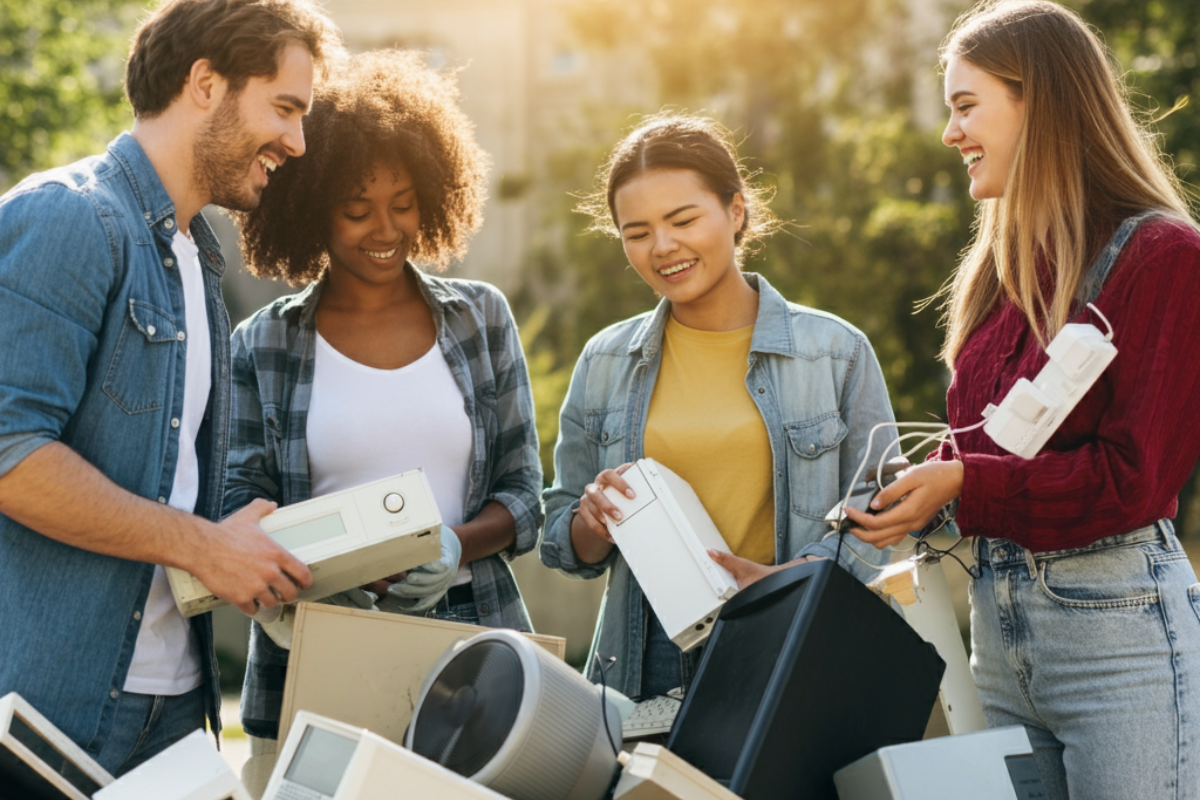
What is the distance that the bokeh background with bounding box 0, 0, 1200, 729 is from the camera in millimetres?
7949

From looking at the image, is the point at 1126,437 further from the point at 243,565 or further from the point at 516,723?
the point at 243,565

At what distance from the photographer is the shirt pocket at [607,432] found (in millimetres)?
2318

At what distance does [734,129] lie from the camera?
13.3 ft

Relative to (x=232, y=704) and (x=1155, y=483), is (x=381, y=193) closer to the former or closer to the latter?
(x=1155, y=483)

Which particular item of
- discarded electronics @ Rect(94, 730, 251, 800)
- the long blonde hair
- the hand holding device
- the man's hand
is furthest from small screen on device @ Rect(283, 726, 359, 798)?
the long blonde hair

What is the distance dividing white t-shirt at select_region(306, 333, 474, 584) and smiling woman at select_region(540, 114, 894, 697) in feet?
0.76

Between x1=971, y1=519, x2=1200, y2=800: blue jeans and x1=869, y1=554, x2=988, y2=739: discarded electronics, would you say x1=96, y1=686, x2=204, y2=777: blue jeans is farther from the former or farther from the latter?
x1=971, y1=519, x2=1200, y2=800: blue jeans

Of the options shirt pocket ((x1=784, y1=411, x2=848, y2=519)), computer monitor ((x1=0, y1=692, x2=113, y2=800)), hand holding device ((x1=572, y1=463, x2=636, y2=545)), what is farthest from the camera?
Result: shirt pocket ((x1=784, y1=411, x2=848, y2=519))

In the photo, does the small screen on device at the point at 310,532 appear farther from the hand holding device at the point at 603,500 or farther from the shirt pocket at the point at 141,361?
the hand holding device at the point at 603,500

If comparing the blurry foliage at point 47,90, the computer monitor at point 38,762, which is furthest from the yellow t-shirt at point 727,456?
the blurry foliage at point 47,90

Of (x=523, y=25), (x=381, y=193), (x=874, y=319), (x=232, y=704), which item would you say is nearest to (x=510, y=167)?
(x=523, y=25)

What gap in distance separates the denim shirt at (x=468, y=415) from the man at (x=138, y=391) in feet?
0.85

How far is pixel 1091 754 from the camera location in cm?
170

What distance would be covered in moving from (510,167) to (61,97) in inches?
323
